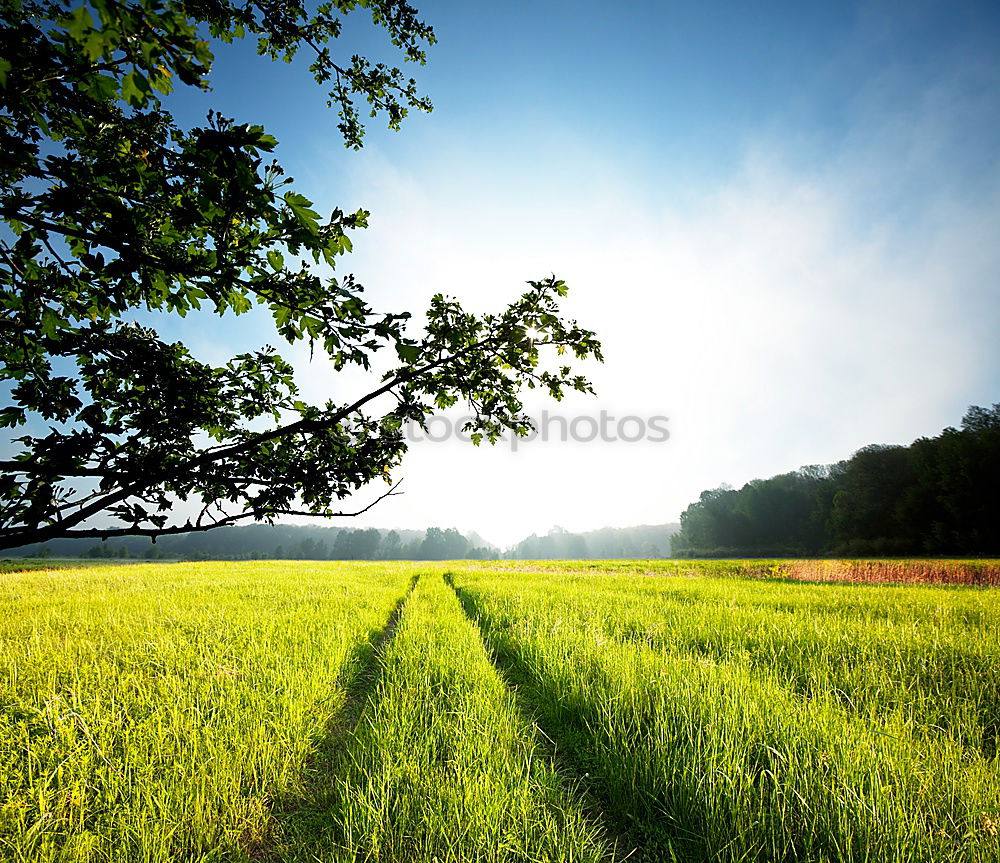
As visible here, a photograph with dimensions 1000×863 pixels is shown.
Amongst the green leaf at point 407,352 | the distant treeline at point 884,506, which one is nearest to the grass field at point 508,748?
the green leaf at point 407,352

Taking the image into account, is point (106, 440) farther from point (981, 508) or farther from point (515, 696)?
point (981, 508)

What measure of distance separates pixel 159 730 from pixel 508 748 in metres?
2.61

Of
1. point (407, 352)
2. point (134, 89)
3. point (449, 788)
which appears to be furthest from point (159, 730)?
point (134, 89)

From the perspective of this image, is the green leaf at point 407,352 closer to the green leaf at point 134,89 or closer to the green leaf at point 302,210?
the green leaf at point 302,210

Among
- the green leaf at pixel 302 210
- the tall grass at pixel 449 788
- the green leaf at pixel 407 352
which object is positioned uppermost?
the green leaf at pixel 302 210

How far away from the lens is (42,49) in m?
1.45

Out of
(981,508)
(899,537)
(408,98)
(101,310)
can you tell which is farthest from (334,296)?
(899,537)

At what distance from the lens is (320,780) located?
2.64 meters

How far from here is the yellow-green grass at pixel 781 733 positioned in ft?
6.05

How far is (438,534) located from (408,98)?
16242cm

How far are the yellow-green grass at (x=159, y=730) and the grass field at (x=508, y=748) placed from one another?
0.06ft

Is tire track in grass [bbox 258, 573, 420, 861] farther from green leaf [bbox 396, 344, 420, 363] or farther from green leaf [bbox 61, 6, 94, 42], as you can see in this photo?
green leaf [bbox 61, 6, 94, 42]

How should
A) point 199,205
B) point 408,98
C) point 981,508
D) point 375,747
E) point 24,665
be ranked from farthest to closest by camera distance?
point 981,508 < point 24,665 < point 408,98 < point 375,747 < point 199,205

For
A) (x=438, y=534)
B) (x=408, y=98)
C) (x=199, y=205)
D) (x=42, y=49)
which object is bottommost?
(x=438, y=534)
